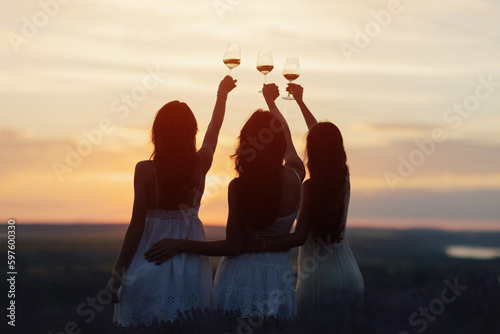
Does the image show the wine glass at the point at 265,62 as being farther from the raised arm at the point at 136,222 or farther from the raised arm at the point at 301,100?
the raised arm at the point at 136,222

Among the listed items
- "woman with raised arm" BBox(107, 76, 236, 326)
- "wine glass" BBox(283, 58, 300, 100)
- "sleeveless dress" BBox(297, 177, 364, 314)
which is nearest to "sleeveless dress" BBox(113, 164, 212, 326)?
"woman with raised arm" BBox(107, 76, 236, 326)

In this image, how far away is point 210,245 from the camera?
657 centimetres

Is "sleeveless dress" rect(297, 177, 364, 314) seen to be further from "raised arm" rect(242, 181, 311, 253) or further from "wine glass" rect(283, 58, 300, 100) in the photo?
"wine glass" rect(283, 58, 300, 100)

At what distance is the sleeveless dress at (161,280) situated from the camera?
21.9ft

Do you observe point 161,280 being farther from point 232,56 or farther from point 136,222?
point 232,56

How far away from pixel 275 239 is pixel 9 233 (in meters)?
4.74

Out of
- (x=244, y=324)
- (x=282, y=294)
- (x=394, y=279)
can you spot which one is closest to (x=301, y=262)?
(x=282, y=294)

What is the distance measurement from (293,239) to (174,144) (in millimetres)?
1449

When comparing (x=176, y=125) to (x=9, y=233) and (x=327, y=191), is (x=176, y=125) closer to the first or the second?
(x=327, y=191)

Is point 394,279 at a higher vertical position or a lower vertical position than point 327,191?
lower

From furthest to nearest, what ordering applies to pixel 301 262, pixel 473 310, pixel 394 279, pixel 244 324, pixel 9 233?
pixel 394 279, pixel 9 233, pixel 301 262, pixel 244 324, pixel 473 310

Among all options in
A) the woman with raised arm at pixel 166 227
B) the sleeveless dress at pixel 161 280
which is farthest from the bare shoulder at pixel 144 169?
the sleeveless dress at pixel 161 280

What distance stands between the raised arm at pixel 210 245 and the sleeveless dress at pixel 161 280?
3.1 inches

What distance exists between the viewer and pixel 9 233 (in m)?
9.65
